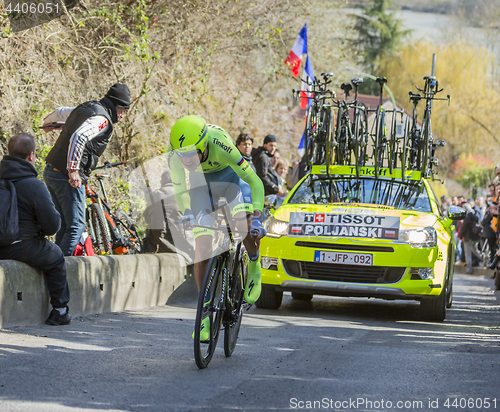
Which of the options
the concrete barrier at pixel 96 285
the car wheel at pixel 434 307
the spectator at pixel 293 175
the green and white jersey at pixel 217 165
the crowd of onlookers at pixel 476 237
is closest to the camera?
the green and white jersey at pixel 217 165

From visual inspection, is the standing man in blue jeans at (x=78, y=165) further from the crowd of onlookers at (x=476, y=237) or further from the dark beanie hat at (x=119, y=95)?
the crowd of onlookers at (x=476, y=237)

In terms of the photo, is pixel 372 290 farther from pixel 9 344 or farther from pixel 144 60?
pixel 144 60

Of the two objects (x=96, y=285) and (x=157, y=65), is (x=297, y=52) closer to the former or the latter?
(x=157, y=65)

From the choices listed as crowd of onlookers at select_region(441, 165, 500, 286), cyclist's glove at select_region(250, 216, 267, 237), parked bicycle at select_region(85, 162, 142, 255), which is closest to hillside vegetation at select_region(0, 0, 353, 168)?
parked bicycle at select_region(85, 162, 142, 255)

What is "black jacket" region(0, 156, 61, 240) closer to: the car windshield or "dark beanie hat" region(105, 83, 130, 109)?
"dark beanie hat" region(105, 83, 130, 109)

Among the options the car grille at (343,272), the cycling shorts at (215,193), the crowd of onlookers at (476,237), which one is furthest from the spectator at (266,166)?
the crowd of onlookers at (476,237)

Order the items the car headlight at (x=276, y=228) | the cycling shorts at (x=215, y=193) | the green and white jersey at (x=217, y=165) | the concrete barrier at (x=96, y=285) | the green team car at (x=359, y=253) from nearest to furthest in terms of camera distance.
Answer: the green and white jersey at (x=217, y=165), the cycling shorts at (x=215, y=193), the concrete barrier at (x=96, y=285), the green team car at (x=359, y=253), the car headlight at (x=276, y=228)

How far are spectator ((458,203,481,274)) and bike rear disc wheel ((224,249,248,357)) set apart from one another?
52.9ft

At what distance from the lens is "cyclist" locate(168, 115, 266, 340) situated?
17.4 ft

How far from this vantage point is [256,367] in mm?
5289

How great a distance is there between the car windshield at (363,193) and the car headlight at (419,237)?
0.69 meters

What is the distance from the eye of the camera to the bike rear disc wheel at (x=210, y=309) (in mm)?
4938

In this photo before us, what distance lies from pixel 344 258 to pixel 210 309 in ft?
11.3

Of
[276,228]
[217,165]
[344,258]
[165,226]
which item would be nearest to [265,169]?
[165,226]
